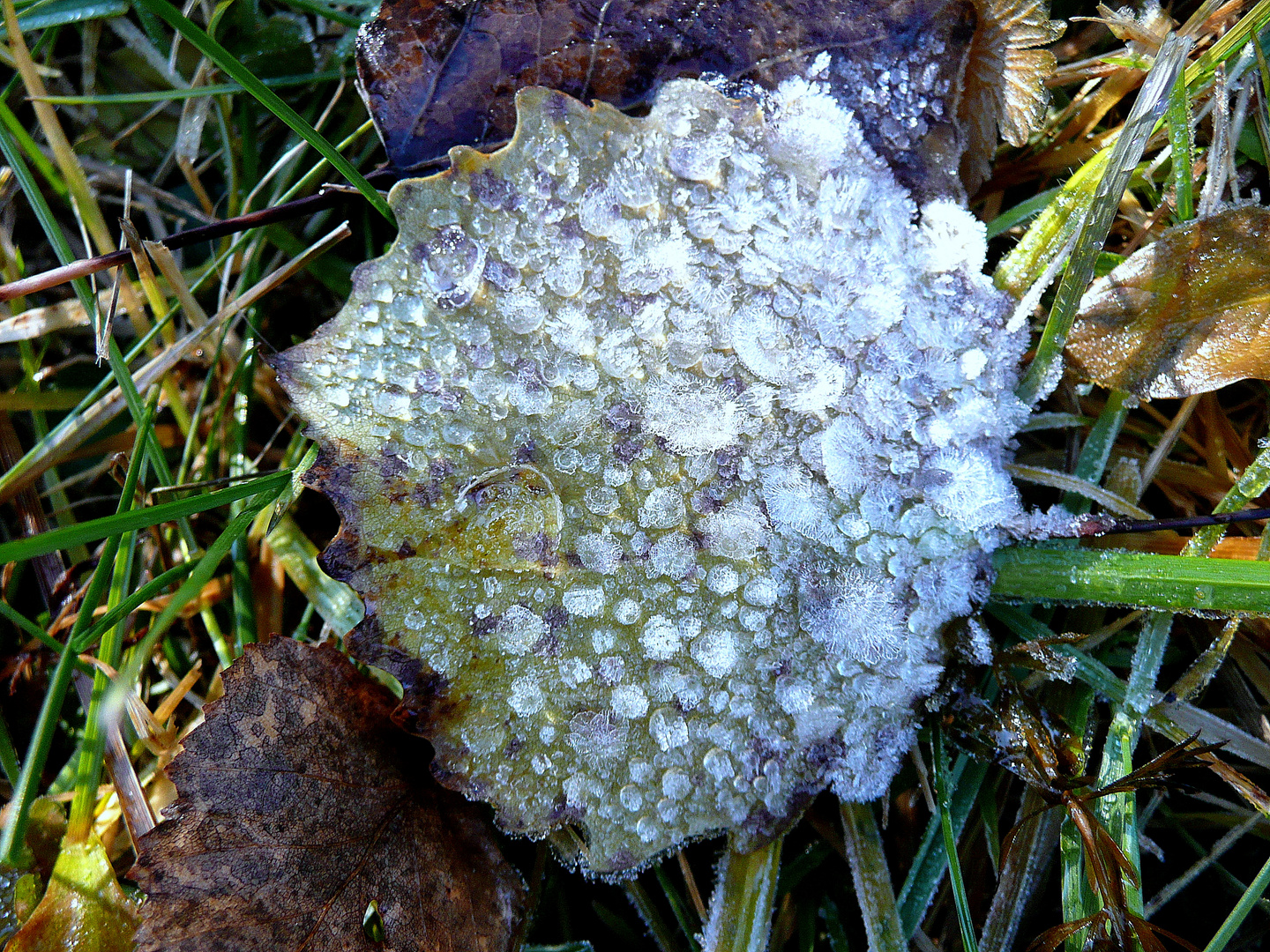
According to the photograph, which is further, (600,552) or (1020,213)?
(1020,213)

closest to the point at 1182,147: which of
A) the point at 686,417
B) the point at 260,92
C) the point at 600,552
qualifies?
the point at 686,417

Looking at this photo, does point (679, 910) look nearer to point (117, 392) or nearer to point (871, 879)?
point (871, 879)

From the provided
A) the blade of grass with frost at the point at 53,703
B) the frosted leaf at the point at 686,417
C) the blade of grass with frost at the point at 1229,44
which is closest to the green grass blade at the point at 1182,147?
the blade of grass with frost at the point at 1229,44

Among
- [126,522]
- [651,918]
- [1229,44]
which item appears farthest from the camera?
[651,918]

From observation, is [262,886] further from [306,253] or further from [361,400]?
[306,253]

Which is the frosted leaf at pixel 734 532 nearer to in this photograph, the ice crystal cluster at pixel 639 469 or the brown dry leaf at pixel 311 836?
the ice crystal cluster at pixel 639 469

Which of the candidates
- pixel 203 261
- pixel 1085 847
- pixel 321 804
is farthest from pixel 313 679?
pixel 1085 847

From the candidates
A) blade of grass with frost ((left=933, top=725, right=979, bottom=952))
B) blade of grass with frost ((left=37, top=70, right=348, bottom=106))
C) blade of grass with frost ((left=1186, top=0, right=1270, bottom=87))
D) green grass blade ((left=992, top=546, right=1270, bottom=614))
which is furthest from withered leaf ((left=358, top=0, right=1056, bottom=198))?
blade of grass with frost ((left=933, top=725, right=979, bottom=952))
